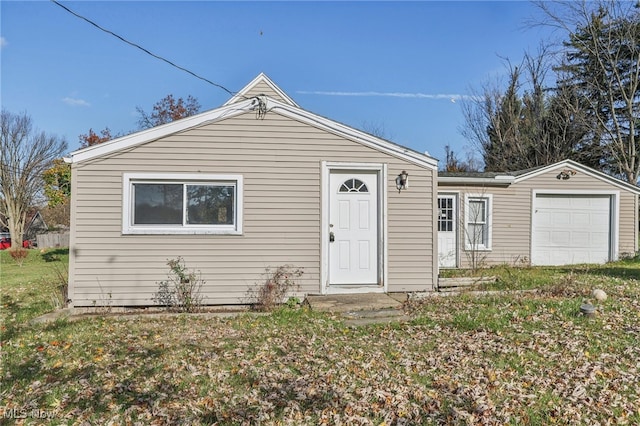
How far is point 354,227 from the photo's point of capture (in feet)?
24.3

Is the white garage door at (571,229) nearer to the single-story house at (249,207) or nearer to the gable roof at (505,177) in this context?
the gable roof at (505,177)

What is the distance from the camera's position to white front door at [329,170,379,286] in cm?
737

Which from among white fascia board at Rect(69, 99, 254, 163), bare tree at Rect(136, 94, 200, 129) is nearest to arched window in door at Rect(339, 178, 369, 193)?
white fascia board at Rect(69, 99, 254, 163)

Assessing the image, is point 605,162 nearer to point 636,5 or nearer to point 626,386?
point 636,5

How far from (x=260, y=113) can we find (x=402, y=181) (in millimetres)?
2830

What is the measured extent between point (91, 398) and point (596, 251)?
13.7 m

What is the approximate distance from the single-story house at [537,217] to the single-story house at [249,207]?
4458 mm

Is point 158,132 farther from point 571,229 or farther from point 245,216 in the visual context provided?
point 571,229

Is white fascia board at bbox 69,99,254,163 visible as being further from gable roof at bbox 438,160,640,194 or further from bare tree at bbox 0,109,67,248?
bare tree at bbox 0,109,67,248

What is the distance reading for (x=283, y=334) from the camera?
517 centimetres

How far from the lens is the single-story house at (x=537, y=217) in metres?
11.6

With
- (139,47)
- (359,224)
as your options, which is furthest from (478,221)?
(139,47)

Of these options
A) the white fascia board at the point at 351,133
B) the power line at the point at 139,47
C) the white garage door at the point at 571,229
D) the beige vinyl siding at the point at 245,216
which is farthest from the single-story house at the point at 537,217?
the power line at the point at 139,47

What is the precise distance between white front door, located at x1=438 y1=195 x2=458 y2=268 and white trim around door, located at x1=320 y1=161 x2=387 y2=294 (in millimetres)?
4866
